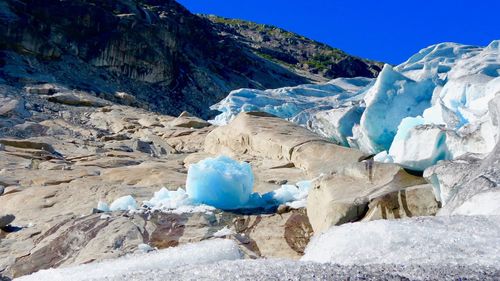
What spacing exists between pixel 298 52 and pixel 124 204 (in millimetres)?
84635

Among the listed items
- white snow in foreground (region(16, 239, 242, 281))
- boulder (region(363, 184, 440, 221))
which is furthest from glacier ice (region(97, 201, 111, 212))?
white snow in foreground (region(16, 239, 242, 281))

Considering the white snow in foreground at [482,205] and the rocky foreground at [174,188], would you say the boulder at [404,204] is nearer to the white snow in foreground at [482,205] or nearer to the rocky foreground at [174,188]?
the rocky foreground at [174,188]

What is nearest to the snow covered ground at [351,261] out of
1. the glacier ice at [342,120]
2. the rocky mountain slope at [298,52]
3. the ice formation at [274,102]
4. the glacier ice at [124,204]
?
the glacier ice at [124,204]

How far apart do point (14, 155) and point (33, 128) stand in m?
5.50

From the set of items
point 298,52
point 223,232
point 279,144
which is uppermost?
point 298,52

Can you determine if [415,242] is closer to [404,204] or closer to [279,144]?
[404,204]

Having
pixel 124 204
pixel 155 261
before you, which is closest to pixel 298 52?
pixel 124 204

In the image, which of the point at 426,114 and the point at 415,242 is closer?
the point at 415,242

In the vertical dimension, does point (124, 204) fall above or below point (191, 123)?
below

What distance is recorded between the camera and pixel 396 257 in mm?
3996

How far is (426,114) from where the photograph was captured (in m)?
12.3

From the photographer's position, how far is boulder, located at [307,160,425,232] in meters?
7.26

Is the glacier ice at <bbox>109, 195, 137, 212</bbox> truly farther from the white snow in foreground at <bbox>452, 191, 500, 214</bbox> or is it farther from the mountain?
the mountain

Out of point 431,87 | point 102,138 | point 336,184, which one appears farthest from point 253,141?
point 102,138
